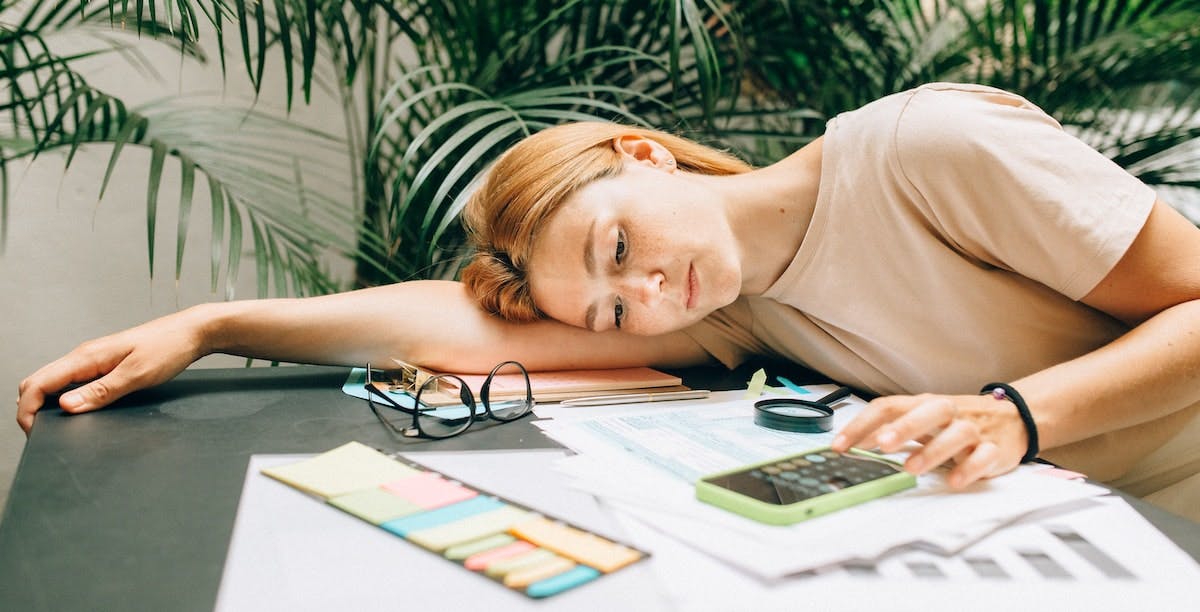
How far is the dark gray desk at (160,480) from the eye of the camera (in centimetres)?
50

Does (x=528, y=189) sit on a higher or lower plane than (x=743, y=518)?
higher

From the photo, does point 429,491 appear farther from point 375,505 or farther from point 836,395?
point 836,395

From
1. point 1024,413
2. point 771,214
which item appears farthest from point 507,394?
point 1024,413

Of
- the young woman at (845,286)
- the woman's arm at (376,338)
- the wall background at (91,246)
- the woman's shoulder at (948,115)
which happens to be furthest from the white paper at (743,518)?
the wall background at (91,246)

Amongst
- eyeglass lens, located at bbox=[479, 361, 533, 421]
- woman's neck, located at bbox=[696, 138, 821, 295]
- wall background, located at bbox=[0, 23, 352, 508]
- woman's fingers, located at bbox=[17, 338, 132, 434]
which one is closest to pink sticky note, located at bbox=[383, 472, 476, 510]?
eyeglass lens, located at bbox=[479, 361, 533, 421]

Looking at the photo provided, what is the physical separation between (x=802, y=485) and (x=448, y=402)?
453mm

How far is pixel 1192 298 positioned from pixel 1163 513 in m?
0.35

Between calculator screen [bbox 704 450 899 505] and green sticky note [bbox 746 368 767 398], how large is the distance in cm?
33

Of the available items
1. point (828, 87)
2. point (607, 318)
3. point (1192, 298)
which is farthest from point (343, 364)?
point (828, 87)

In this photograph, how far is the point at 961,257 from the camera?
1.00 metres

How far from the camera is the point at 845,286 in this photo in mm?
1064

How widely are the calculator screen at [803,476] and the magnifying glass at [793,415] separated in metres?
0.14

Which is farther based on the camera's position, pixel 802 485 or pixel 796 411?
pixel 796 411

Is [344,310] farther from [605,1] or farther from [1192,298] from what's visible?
[1192,298]
